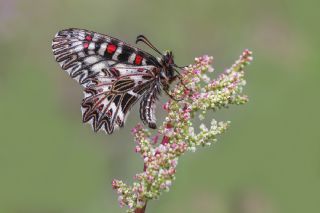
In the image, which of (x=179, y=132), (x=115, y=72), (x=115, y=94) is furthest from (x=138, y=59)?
(x=179, y=132)

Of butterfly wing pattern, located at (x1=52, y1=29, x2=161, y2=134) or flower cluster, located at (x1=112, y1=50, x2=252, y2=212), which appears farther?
butterfly wing pattern, located at (x1=52, y1=29, x2=161, y2=134)

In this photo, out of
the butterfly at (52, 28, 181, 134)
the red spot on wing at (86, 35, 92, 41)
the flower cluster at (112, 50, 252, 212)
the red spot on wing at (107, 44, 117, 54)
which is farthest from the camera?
the red spot on wing at (86, 35, 92, 41)

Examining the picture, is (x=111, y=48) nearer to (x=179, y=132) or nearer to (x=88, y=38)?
(x=88, y=38)

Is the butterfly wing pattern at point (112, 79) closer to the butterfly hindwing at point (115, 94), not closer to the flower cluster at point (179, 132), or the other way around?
the butterfly hindwing at point (115, 94)

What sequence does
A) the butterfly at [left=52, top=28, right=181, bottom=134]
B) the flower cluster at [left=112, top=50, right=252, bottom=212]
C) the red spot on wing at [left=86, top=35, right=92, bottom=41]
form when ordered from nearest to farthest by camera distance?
1. the flower cluster at [left=112, top=50, right=252, bottom=212]
2. the butterfly at [left=52, top=28, right=181, bottom=134]
3. the red spot on wing at [left=86, top=35, right=92, bottom=41]

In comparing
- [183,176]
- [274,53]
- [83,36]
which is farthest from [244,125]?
[83,36]

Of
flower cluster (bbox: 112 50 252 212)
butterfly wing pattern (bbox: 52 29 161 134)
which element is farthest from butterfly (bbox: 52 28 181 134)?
flower cluster (bbox: 112 50 252 212)

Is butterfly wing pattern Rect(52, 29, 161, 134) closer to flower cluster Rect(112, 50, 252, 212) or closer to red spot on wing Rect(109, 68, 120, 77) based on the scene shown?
red spot on wing Rect(109, 68, 120, 77)

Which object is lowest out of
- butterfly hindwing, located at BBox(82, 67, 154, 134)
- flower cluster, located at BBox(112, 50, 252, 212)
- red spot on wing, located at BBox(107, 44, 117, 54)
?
flower cluster, located at BBox(112, 50, 252, 212)
